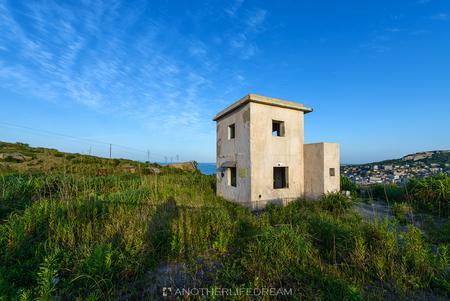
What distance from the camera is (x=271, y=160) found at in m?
7.74

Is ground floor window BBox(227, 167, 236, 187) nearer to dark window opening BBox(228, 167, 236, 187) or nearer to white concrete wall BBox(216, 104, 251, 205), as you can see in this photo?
dark window opening BBox(228, 167, 236, 187)

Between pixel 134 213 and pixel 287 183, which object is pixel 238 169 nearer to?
pixel 287 183

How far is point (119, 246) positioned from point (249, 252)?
2.49m

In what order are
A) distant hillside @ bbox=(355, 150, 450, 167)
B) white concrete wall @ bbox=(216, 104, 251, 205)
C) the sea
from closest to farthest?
white concrete wall @ bbox=(216, 104, 251, 205), distant hillside @ bbox=(355, 150, 450, 167), the sea

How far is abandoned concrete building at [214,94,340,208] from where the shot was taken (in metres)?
7.39

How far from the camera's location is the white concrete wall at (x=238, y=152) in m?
7.53

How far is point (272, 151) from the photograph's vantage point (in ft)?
25.5

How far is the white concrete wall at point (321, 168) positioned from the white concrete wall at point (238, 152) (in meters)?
3.23

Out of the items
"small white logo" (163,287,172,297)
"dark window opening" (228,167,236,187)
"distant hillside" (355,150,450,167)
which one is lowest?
"small white logo" (163,287,172,297)

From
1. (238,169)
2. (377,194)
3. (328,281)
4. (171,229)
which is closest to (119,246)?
(171,229)

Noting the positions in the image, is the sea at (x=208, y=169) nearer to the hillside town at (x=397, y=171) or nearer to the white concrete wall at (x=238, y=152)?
the white concrete wall at (x=238, y=152)

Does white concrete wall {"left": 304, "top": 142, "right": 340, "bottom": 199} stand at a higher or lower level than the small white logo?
higher

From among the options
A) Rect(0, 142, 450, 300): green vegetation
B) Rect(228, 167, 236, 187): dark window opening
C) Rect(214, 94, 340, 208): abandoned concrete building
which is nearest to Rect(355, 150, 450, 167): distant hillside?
Rect(214, 94, 340, 208): abandoned concrete building

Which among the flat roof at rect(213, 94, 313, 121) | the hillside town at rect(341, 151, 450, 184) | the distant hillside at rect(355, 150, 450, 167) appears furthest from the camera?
the distant hillside at rect(355, 150, 450, 167)
